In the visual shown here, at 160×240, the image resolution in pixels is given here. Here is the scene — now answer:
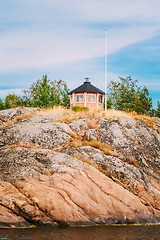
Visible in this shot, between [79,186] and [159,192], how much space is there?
662cm

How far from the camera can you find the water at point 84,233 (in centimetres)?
1255

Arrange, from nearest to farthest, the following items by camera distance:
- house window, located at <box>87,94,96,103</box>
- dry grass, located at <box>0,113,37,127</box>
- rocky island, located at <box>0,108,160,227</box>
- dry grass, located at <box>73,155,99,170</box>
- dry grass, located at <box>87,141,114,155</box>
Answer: rocky island, located at <box>0,108,160,227</box> < dry grass, located at <box>73,155,99,170</box> < dry grass, located at <box>87,141,114,155</box> < dry grass, located at <box>0,113,37,127</box> < house window, located at <box>87,94,96,103</box>

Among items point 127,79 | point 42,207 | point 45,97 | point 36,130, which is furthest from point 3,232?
point 127,79

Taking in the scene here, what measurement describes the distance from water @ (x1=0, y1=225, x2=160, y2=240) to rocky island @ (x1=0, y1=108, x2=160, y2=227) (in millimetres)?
1081

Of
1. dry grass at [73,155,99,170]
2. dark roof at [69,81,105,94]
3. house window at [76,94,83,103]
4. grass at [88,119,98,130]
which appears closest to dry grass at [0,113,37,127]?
grass at [88,119,98,130]

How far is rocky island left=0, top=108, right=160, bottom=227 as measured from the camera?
613 inches

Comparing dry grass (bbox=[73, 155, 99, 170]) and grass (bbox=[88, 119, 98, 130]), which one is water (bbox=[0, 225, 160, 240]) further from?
grass (bbox=[88, 119, 98, 130])

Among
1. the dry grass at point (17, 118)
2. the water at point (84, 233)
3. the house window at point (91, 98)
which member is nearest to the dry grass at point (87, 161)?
the water at point (84, 233)

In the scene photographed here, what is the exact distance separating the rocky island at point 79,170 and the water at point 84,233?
1081 millimetres

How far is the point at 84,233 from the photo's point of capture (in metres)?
13.5

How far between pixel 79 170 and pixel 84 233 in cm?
501

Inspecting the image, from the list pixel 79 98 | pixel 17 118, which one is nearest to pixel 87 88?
pixel 79 98

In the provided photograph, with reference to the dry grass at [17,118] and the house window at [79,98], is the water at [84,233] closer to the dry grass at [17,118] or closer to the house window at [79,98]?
the dry grass at [17,118]

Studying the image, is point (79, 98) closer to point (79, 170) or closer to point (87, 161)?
point (87, 161)
